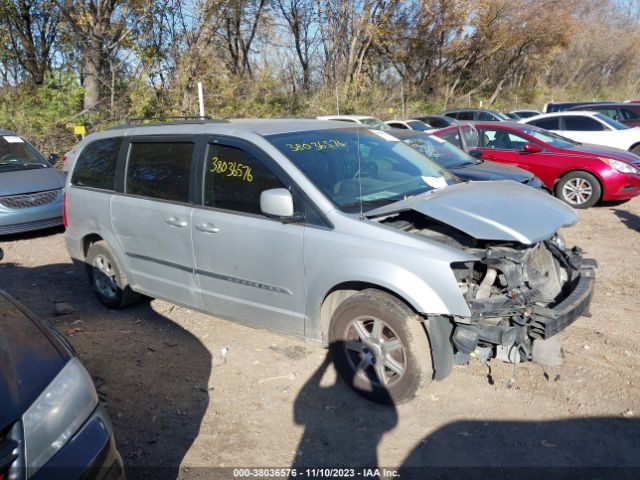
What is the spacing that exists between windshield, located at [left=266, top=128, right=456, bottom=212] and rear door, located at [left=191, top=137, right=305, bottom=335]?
0.27 metres

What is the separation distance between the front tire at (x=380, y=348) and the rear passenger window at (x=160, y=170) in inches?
68.3

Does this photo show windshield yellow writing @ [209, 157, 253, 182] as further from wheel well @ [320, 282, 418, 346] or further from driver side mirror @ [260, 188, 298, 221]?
wheel well @ [320, 282, 418, 346]

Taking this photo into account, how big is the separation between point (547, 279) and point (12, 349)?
3326mm

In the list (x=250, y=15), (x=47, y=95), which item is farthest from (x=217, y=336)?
(x=250, y=15)

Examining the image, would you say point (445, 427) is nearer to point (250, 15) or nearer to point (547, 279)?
point (547, 279)

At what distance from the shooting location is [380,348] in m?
3.48

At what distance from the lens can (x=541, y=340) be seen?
339 cm

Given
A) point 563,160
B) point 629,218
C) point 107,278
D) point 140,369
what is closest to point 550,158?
point 563,160

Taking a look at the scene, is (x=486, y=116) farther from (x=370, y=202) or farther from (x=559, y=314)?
(x=559, y=314)

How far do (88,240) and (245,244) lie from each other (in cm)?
239

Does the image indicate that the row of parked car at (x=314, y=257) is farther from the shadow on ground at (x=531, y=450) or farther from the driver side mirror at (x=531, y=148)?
the driver side mirror at (x=531, y=148)

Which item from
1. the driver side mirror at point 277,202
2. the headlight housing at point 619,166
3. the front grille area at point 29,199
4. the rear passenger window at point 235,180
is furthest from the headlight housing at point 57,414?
the headlight housing at point 619,166

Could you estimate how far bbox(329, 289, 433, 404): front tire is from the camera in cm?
332

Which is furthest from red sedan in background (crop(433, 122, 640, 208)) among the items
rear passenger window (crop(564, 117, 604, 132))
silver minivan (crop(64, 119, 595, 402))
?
silver minivan (crop(64, 119, 595, 402))
